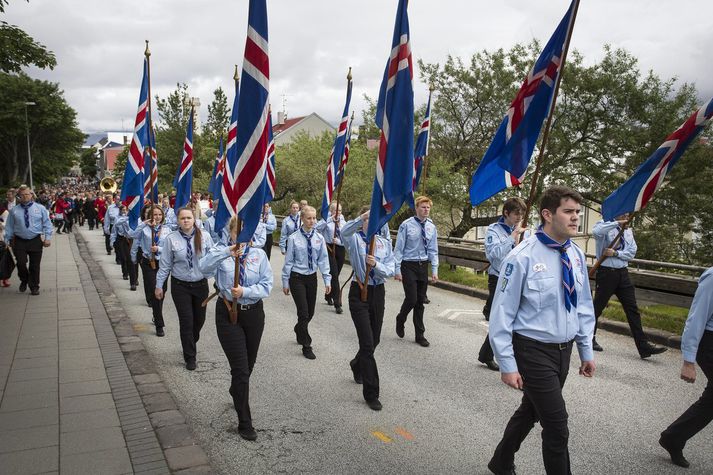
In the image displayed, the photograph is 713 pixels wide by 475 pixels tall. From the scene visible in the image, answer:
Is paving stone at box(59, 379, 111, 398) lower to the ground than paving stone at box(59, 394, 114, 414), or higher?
lower

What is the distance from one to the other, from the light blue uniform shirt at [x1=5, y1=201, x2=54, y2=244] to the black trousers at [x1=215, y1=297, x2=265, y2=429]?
804 centimetres

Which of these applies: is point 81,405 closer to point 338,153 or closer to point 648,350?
point 648,350

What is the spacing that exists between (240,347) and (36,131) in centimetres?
6421

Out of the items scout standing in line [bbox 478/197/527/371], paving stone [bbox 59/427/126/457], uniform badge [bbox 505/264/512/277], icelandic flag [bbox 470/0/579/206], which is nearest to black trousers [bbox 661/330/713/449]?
uniform badge [bbox 505/264/512/277]

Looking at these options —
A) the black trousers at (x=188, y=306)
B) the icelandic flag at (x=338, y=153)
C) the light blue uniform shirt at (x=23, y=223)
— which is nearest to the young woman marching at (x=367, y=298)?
the black trousers at (x=188, y=306)

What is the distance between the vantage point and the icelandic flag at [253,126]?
5430 mm

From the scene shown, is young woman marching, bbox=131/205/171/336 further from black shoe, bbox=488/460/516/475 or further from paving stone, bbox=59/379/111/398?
black shoe, bbox=488/460/516/475

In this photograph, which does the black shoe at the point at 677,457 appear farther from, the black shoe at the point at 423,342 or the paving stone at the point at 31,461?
the paving stone at the point at 31,461

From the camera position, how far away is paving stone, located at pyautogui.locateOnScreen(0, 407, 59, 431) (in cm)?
535

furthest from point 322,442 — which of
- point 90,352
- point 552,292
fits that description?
point 90,352

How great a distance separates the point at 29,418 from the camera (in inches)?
217

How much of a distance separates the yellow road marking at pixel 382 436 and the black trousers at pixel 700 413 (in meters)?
2.22

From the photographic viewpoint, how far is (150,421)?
17.9ft

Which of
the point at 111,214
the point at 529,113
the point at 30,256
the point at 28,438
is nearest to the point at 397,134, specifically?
the point at 529,113
